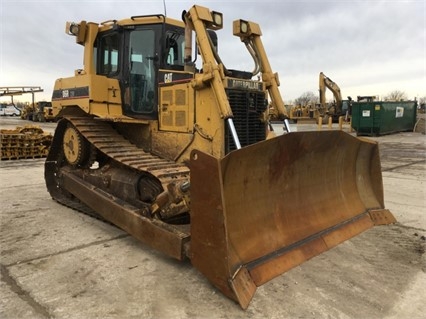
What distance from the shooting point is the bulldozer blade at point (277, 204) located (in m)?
3.08

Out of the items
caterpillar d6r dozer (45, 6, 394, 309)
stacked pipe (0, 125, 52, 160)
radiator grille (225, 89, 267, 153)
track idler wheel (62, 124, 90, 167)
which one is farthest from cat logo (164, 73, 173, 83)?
stacked pipe (0, 125, 52, 160)

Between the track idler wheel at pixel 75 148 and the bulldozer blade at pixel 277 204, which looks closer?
the bulldozer blade at pixel 277 204

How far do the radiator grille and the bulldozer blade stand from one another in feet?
2.73

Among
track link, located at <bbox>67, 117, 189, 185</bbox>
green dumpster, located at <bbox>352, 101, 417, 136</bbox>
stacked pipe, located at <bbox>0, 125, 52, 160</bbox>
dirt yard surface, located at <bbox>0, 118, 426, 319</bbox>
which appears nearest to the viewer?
dirt yard surface, located at <bbox>0, 118, 426, 319</bbox>

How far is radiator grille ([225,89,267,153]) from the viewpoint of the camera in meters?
4.45

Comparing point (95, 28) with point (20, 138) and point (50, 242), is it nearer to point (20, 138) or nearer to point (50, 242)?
point (50, 242)

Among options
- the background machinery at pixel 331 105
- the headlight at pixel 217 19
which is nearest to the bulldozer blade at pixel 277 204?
the headlight at pixel 217 19

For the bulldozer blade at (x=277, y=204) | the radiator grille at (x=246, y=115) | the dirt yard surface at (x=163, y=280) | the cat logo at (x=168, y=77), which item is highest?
the cat logo at (x=168, y=77)

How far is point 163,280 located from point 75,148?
3184mm

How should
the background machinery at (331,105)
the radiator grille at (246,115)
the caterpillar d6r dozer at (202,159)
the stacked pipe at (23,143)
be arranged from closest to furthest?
the caterpillar d6r dozer at (202,159)
the radiator grille at (246,115)
the stacked pipe at (23,143)
the background machinery at (331,105)

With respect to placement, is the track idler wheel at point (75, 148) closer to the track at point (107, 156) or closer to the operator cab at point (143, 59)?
the track at point (107, 156)

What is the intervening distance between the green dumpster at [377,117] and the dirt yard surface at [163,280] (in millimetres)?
17445

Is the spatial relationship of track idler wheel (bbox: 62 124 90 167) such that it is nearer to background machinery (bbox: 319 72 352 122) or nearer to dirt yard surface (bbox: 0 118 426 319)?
dirt yard surface (bbox: 0 118 426 319)

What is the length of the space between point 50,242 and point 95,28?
135 inches
